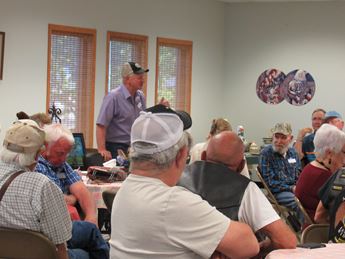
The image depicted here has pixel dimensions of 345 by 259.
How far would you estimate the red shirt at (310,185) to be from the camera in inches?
158

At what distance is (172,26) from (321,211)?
628 centimetres

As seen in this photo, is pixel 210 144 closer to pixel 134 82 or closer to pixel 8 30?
pixel 134 82

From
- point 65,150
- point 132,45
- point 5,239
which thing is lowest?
point 5,239


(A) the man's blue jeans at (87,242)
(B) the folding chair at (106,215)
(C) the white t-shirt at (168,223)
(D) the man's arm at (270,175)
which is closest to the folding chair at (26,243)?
(A) the man's blue jeans at (87,242)

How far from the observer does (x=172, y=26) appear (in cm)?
955

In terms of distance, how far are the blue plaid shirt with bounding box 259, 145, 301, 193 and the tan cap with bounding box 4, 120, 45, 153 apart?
11.5ft

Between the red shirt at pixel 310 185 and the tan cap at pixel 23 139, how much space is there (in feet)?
6.16

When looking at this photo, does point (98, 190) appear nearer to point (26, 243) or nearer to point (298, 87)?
point (26, 243)

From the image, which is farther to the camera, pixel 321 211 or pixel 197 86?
pixel 197 86

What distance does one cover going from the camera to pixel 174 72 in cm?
992

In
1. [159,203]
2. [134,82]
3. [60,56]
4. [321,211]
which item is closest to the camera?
[159,203]

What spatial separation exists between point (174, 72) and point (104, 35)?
65.6 inches

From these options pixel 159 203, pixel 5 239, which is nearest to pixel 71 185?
pixel 5 239

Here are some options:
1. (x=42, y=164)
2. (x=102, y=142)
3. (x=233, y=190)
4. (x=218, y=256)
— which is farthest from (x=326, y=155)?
(x=102, y=142)
